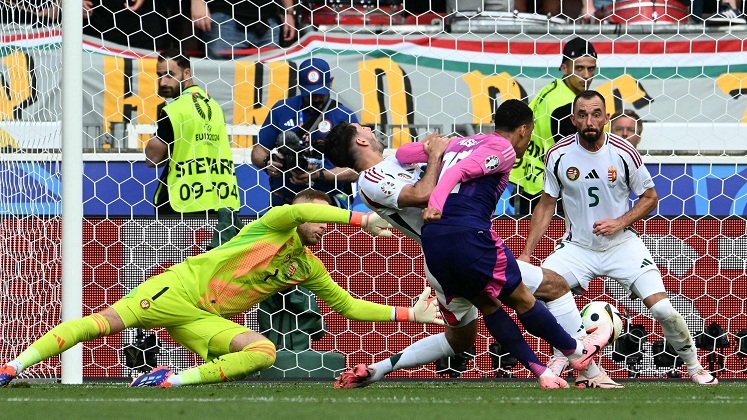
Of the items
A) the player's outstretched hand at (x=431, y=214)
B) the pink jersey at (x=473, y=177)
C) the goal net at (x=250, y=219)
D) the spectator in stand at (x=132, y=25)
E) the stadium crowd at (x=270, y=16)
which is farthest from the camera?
the stadium crowd at (x=270, y=16)

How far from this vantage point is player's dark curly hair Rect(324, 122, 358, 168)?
6.82m

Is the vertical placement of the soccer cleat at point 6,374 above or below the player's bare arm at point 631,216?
below

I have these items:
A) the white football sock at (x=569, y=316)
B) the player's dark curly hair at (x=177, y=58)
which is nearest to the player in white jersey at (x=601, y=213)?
the white football sock at (x=569, y=316)

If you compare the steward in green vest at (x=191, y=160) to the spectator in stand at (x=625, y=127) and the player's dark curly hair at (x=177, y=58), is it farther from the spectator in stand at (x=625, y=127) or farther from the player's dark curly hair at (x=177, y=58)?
the spectator in stand at (x=625, y=127)

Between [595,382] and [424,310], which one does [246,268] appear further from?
[595,382]

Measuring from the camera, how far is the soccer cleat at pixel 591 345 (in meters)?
6.67

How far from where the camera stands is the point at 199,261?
692 cm

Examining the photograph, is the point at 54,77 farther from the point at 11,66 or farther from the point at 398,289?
the point at 398,289

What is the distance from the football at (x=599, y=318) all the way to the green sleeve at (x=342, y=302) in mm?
1038

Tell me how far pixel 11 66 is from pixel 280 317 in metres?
2.26

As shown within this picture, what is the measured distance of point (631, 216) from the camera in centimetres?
734

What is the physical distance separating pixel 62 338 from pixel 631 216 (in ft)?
10.0

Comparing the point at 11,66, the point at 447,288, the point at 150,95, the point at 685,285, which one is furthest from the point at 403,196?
the point at 150,95

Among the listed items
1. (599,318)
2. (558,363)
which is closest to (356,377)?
(558,363)
